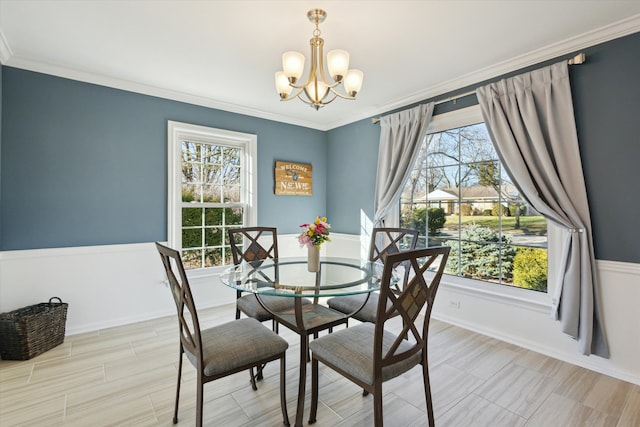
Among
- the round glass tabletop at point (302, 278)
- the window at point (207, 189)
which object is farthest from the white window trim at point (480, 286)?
the window at point (207, 189)

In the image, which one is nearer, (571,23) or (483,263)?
(571,23)

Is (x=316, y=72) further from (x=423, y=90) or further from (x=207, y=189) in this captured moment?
(x=207, y=189)

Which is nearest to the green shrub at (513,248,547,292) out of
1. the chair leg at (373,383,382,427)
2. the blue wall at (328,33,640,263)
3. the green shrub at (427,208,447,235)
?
the blue wall at (328,33,640,263)

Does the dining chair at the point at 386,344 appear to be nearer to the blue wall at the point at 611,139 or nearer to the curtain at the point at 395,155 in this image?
the blue wall at the point at 611,139

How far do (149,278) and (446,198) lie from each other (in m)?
3.49

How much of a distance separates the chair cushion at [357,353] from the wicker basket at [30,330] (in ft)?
8.19

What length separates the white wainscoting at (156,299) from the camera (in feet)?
7.45

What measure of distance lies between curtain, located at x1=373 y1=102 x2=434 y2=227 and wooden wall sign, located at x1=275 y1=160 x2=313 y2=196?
1.21 metres

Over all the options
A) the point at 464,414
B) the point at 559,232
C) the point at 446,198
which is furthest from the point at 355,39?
the point at 464,414

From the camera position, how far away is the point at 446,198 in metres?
3.46

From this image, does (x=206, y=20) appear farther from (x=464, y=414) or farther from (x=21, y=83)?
(x=464, y=414)

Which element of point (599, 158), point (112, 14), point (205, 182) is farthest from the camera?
point (205, 182)

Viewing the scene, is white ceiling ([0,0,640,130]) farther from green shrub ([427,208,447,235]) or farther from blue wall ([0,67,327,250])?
green shrub ([427,208,447,235])

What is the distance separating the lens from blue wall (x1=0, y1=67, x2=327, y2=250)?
2791mm
